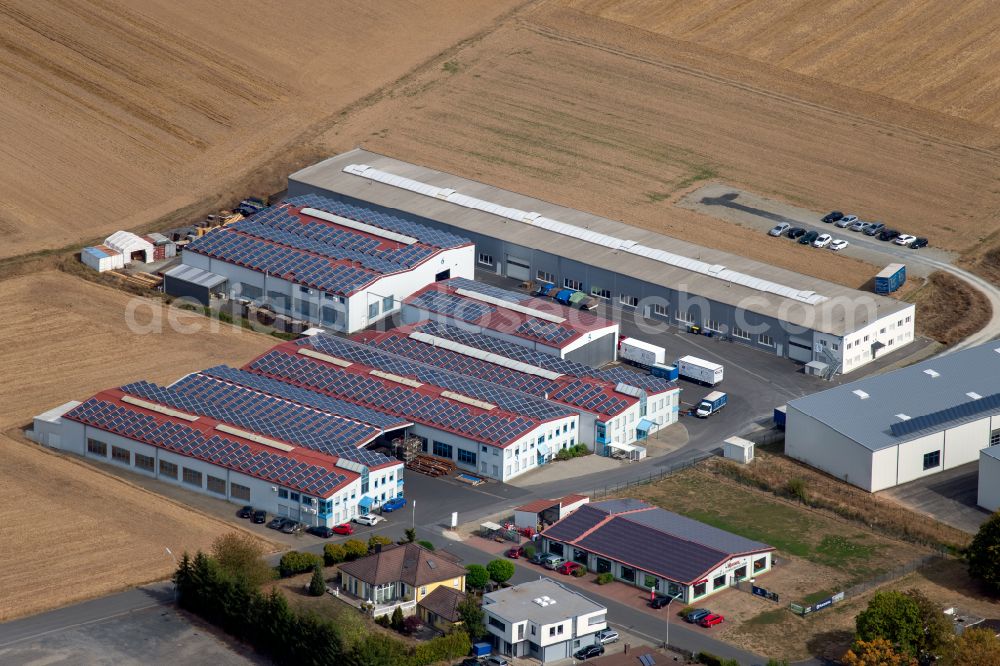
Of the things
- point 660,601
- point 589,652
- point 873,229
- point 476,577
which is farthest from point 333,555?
point 873,229

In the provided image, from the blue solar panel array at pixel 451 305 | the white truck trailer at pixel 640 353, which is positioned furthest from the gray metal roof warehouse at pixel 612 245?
the blue solar panel array at pixel 451 305

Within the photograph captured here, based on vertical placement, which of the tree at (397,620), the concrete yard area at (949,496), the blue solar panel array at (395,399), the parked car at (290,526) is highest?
the blue solar panel array at (395,399)

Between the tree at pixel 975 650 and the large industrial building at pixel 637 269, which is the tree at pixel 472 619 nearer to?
the tree at pixel 975 650

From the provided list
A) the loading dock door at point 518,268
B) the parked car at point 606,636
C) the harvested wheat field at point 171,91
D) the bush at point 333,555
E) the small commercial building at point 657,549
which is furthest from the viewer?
the harvested wheat field at point 171,91

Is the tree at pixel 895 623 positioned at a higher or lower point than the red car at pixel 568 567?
higher

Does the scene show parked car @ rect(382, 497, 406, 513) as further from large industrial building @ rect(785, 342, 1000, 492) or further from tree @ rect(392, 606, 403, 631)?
large industrial building @ rect(785, 342, 1000, 492)

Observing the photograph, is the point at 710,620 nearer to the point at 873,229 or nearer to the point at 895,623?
the point at 895,623

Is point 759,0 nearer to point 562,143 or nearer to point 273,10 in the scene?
point 562,143
